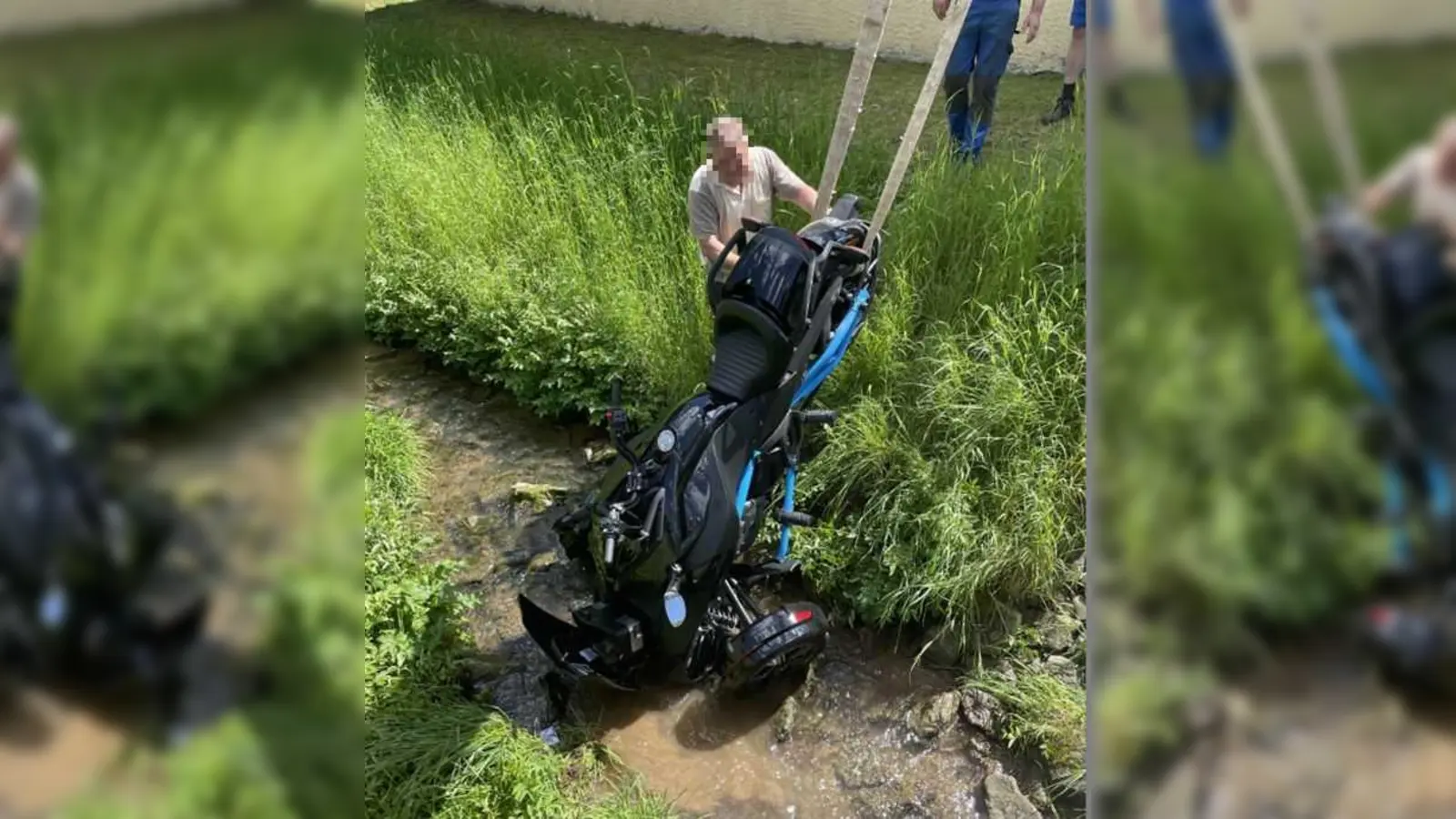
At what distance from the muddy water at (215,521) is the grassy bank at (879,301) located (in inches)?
130

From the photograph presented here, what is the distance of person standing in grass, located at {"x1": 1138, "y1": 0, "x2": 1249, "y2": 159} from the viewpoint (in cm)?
73

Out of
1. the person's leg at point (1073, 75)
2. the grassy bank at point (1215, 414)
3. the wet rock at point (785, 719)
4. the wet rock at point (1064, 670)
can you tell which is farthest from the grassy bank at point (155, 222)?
the person's leg at point (1073, 75)

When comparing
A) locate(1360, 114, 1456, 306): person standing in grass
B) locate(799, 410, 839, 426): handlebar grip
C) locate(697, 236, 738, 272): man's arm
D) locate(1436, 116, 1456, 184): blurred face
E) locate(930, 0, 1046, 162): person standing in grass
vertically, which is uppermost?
locate(930, 0, 1046, 162): person standing in grass

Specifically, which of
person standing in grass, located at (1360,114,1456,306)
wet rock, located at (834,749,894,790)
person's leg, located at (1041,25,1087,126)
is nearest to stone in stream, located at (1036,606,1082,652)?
wet rock, located at (834,749,894,790)

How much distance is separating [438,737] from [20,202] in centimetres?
307

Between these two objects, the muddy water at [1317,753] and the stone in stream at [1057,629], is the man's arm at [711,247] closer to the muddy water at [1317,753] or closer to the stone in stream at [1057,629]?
the stone in stream at [1057,629]

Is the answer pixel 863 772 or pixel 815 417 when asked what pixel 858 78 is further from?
pixel 863 772

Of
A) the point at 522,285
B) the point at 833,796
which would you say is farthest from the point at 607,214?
the point at 833,796

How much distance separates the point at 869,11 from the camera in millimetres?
3375

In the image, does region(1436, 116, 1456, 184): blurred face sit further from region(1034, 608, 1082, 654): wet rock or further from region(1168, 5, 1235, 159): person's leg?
region(1034, 608, 1082, 654): wet rock

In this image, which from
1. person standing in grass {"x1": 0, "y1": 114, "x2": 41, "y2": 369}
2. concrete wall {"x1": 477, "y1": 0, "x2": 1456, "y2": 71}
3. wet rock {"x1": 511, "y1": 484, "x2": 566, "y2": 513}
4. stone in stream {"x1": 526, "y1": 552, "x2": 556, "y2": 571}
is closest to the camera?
person standing in grass {"x1": 0, "y1": 114, "x2": 41, "y2": 369}

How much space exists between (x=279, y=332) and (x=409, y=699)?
3221 mm

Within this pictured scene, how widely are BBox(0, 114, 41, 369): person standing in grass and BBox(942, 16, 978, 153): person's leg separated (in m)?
5.05

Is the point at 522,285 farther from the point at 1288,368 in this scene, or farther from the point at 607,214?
the point at 1288,368
